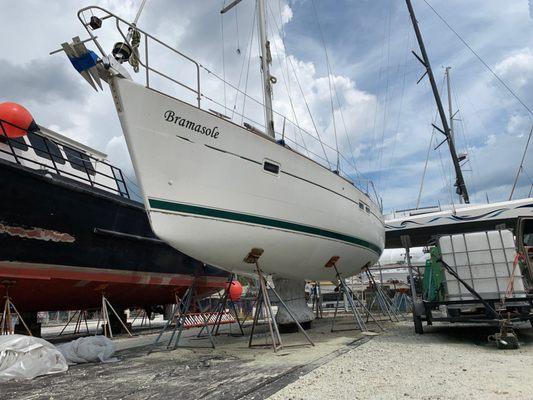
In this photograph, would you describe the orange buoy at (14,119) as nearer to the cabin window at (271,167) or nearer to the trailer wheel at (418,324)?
the cabin window at (271,167)

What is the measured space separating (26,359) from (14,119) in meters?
4.55

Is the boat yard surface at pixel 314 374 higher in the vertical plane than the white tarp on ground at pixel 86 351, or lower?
lower

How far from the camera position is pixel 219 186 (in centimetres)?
595

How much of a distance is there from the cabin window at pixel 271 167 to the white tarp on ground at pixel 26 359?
379 centimetres

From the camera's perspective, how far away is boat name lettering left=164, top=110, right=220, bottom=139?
567 centimetres

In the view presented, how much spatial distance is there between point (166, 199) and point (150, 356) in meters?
2.48

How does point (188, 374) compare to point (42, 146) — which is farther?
point (42, 146)

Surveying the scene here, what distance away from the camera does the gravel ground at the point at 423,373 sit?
3.42 metres

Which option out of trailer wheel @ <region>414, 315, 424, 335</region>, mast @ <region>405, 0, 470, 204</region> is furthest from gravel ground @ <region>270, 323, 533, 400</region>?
mast @ <region>405, 0, 470, 204</region>

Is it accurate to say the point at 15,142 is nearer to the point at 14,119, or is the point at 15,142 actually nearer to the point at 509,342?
the point at 14,119

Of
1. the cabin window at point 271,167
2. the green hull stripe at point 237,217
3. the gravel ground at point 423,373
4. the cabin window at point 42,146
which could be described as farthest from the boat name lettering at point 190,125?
the cabin window at point 42,146

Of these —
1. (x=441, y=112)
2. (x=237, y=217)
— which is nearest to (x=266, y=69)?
(x=237, y=217)

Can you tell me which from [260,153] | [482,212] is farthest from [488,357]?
[482,212]

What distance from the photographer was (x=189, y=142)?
5758mm
